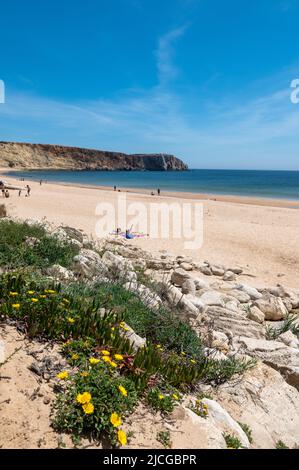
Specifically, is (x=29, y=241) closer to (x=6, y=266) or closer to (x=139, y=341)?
(x=6, y=266)

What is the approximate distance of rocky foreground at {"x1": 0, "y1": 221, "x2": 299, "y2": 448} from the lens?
2350 mm

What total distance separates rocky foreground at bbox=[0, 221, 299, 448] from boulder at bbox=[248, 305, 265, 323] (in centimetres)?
2

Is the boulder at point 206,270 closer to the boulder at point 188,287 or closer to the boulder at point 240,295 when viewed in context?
the boulder at point 240,295

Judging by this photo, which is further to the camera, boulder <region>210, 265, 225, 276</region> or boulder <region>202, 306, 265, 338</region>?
boulder <region>210, 265, 225, 276</region>

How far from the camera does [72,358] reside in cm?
277

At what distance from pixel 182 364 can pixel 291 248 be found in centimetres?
1069

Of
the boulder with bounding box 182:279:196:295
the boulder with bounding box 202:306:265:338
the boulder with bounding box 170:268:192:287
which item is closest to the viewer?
the boulder with bounding box 202:306:265:338

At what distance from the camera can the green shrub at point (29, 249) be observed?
5113mm

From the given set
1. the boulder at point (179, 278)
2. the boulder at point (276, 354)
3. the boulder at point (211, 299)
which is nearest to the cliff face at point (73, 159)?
the boulder at point (179, 278)

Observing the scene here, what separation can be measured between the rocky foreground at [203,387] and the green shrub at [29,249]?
1.28 feet

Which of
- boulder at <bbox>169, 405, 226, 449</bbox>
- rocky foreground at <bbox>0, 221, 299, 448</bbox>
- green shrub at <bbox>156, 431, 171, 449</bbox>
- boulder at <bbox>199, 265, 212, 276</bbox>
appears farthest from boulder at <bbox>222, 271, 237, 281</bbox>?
green shrub at <bbox>156, 431, 171, 449</bbox>

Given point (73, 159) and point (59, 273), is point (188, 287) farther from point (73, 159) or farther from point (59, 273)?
point (73, 159)

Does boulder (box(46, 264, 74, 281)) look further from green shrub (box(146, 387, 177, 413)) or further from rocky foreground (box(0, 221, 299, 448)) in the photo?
green shrub (box(146, 387, 177, 413))
